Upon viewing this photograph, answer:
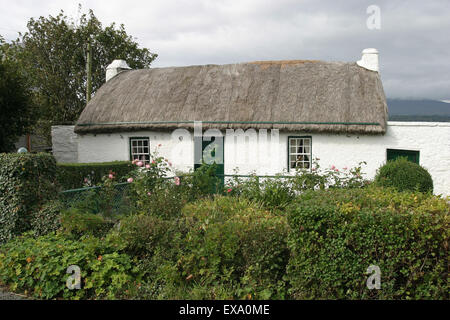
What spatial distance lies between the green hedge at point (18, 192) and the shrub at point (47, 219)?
14 cm

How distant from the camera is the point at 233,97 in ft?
46.1

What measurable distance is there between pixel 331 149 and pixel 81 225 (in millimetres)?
8844

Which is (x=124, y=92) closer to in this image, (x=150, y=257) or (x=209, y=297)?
(x=150, y=257)

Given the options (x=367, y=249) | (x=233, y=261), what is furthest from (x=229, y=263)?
(x=367, y=249)

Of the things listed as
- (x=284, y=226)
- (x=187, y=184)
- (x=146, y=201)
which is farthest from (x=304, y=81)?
(x=284, y=226)

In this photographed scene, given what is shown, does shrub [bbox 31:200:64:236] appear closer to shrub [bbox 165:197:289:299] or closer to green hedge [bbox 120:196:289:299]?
green hedge [bbox 120:196:289:299]

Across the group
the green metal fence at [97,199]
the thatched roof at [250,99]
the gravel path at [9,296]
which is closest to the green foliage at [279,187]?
the green metal fence at [97,199]

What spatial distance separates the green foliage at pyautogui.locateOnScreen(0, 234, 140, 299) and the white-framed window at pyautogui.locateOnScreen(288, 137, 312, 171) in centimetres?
851

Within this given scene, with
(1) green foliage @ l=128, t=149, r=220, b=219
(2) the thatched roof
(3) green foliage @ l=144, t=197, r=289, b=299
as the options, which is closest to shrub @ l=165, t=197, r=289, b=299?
(3) green foliage @ l=144, t=197, r=289, b=299

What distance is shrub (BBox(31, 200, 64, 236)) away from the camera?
665cm

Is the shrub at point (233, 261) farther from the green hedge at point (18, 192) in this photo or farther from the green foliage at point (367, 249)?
the green hedge at point (18, 192)

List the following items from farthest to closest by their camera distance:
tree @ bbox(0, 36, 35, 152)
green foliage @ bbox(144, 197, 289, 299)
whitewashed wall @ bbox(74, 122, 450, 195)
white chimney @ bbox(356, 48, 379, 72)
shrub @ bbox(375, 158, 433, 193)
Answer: white chimney @ bbox(356, 48, 379, 72)
tree @ bbox(0, 36, 35, 152)
whitewashed wall @ bbox(74, 122, 450, 195)
shrub @ bbox(375, 158, 433, 193)
green foliage @ bbox(144, 197, 289, 299)

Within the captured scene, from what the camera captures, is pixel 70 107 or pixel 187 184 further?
pixel 70 107

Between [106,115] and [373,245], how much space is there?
513 inches
